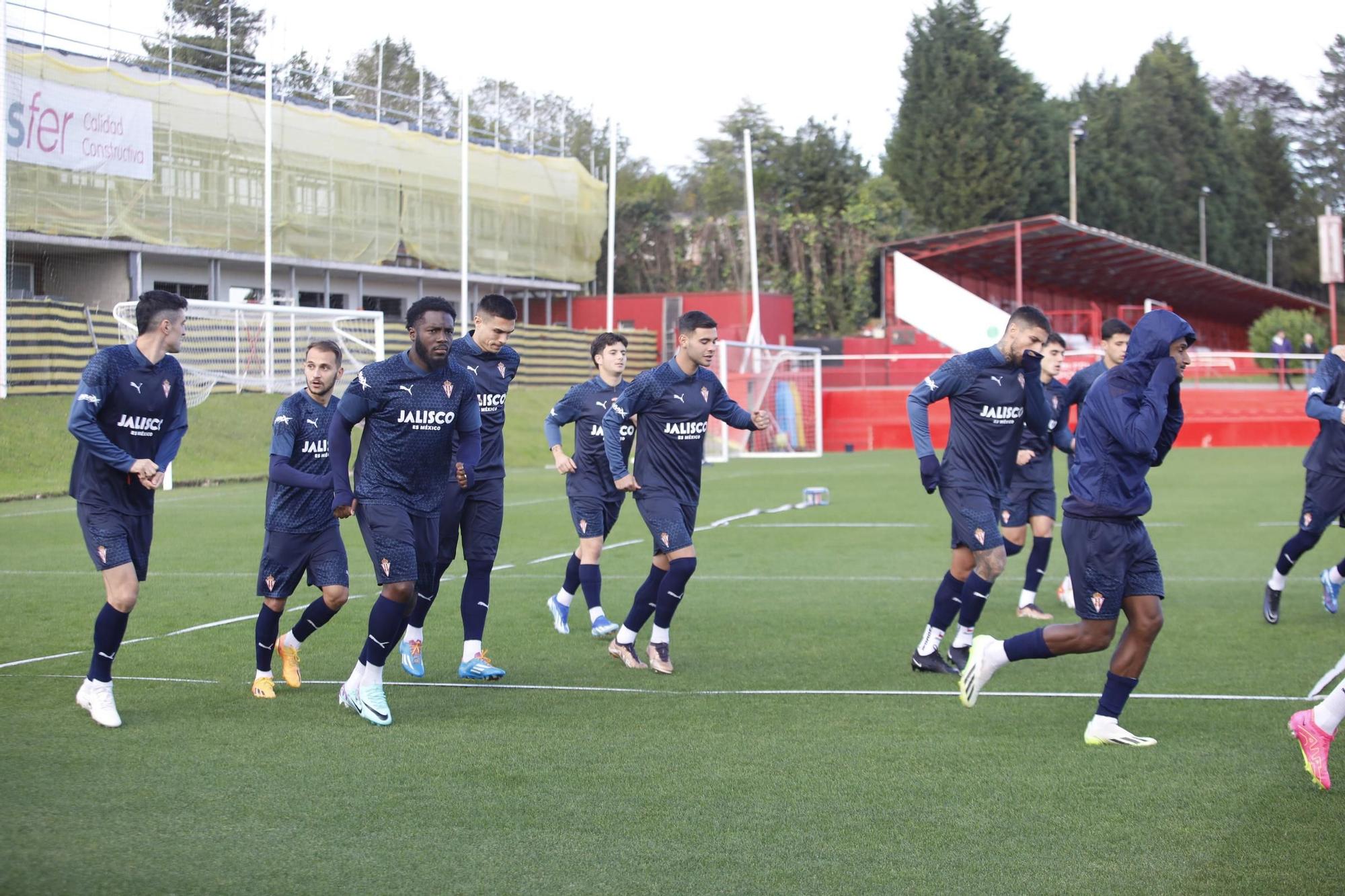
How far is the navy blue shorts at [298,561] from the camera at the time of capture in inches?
297

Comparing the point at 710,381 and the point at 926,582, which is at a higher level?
the point at 710,381

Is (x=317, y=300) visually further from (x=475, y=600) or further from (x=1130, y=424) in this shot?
(x=1130, y=424)

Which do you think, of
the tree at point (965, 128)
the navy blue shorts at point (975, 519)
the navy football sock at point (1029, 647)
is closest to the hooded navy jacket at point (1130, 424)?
the navy football sock at point (1029, 647)

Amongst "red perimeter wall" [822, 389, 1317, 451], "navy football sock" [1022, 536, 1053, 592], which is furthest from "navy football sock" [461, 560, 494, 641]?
"red perimeter wall" [822, 389, 1317, 451]

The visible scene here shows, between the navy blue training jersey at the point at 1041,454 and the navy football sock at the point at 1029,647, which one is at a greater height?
the navy blue training jersey at the point at 1041,454

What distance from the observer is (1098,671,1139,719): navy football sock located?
6.29m

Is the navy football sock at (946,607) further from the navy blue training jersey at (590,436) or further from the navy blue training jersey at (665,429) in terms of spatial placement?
the navy blue training jersey at (590,436)

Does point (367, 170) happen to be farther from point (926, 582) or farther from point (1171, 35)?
point (1171, 35)

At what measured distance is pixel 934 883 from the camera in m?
4.44

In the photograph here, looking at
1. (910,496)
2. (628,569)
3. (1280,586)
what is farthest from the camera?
(910,496)

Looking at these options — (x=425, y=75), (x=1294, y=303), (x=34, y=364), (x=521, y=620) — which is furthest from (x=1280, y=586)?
(x=1294, y=303)

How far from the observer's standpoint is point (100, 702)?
21.8 ft

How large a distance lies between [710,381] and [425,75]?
50.7 metres

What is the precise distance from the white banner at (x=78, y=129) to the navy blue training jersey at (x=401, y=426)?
26697 millimetres
